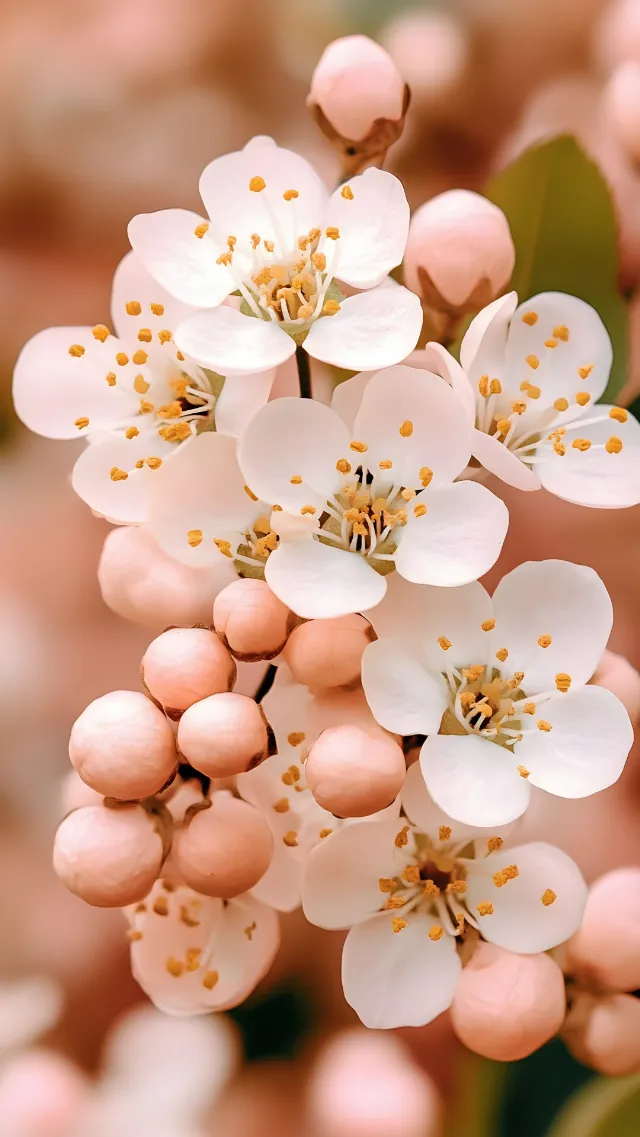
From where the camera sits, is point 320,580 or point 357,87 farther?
point 357,87

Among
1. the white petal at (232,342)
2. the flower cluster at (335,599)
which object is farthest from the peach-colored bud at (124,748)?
the white petal at (232,342)

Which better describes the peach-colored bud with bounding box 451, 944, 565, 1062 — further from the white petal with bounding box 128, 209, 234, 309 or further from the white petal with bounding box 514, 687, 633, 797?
the white petal with bounding box 128, 209, 234, 309

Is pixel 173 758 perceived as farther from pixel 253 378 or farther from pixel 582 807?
pixel 582 807

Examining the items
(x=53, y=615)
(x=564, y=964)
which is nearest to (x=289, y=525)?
(x=564, y=964)

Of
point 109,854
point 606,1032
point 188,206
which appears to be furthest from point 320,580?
point 188,206

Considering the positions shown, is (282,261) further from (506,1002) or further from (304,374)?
(506,1002)

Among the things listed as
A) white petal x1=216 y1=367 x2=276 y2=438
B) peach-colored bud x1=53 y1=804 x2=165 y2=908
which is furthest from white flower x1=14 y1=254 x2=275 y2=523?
peach-colored bud x1=53 y1=804 x2=165 y2=908

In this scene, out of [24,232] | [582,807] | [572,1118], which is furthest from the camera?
[24,232]
